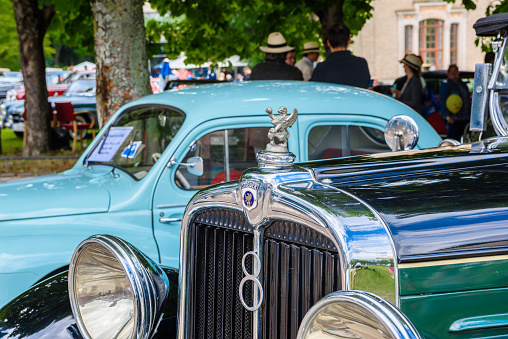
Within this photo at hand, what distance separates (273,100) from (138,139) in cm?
94

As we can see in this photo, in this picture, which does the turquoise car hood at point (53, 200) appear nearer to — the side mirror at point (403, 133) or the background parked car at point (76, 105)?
the side mirror at point (403, 133)

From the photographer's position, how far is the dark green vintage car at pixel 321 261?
1.77 metres

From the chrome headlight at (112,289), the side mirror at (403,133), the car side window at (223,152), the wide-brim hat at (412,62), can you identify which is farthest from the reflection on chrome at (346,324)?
the wide-brim hat at (412,62)

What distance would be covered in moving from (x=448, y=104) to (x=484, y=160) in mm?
9701

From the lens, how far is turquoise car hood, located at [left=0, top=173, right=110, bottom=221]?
157 inches

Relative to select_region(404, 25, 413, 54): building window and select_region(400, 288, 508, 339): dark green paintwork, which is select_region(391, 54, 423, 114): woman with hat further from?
select_region(404, 25, 413, 54): building window

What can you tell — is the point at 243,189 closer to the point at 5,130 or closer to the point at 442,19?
the point at 5,130

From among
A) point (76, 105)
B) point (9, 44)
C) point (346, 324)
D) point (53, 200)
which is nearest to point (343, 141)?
point (53, 200)

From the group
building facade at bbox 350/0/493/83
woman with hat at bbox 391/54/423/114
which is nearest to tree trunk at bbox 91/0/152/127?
woman with hat at bbox 391/54/423/114

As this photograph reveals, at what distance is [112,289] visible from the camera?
2.48 meters

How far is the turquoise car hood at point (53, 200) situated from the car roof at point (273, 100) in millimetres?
748

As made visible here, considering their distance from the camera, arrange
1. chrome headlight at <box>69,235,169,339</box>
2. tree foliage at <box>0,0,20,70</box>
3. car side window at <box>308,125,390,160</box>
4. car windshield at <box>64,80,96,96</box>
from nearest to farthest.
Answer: chrome headlight at <box>69,235,169,339</box> → car side window at <box>308,125,390,160</box> → car windshield at <box>64,80,96,96</box> → tree foliage at <box>0,0,20,70</box>

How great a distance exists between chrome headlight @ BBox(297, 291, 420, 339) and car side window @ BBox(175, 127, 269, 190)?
253 centimetres

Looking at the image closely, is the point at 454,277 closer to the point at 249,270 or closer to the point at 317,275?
the point at 317,275
